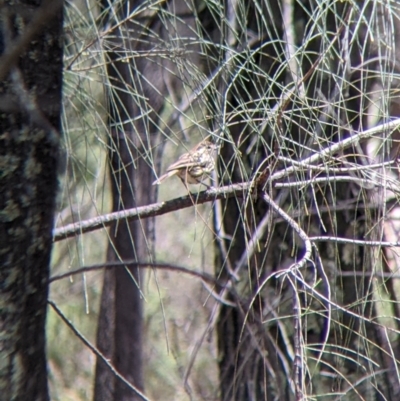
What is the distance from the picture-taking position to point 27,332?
157cm

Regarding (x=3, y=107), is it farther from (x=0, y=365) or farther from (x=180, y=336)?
(x=180, y=336)

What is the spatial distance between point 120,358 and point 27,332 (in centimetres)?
282

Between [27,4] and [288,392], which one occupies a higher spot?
[27,4]

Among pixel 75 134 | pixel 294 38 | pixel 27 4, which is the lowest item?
pixel 27 4

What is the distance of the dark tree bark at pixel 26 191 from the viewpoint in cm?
151

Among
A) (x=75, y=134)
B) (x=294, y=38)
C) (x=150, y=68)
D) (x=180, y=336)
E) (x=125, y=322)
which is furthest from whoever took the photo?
(x=180, y=336)

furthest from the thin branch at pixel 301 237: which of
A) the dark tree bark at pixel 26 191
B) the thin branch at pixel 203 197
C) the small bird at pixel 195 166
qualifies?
the small bird at pixel 195 166

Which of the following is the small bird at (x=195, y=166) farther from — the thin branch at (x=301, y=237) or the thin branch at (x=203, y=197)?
the thin branch at (x=301, y=237)

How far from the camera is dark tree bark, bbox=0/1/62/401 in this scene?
1512 millimetres

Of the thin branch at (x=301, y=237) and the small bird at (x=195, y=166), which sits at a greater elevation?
the small bird at (x=195, y=166)

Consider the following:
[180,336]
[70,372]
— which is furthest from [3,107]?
[70,372]

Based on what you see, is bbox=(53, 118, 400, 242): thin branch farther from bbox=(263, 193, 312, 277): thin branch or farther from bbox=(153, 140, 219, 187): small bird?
bbox=(153, 140, 219, 187): small bird

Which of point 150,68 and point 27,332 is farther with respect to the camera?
point 150,68

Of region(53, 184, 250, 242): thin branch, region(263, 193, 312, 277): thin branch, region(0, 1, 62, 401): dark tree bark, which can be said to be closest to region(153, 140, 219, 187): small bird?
region(53, 184, 250, 242): thin branch
